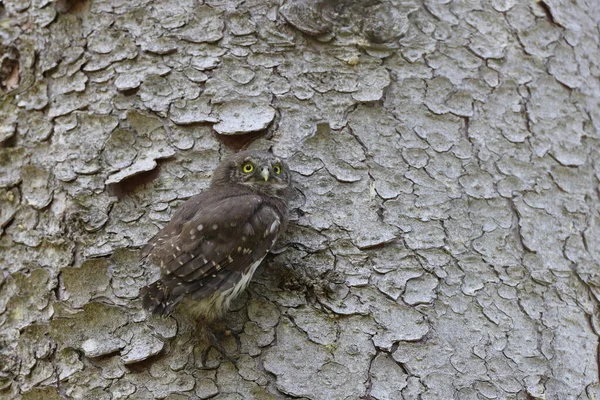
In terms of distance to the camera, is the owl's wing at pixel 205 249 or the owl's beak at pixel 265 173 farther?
the owl's beak at pixel 265 173

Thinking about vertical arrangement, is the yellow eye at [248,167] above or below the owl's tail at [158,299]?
above

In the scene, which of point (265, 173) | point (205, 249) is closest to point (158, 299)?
point (205, 249)

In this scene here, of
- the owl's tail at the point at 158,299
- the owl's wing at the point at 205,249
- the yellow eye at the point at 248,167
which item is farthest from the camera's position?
the yellow eye at the point at 248,167

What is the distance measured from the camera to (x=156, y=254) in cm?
328

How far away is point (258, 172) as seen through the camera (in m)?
3.64

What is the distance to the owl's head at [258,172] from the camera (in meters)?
3.53

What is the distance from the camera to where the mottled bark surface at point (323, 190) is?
10.3 ft

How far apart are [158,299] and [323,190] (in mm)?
912

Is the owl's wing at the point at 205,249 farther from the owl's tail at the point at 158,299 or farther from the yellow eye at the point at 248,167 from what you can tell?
the yellow eye at the point at 248,167

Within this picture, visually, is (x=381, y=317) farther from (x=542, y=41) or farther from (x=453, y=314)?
(x=542, y=41)

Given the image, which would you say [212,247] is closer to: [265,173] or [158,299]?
[158,299]

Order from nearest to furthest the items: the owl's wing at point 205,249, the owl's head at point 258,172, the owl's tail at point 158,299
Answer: the owl's tail at point 158,299, the owl's wing at point 205,249, the owl's head at point 258,172

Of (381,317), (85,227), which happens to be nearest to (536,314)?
(381,317)

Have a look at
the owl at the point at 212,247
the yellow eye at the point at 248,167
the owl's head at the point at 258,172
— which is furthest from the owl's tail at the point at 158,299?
the yellow eye at the point at 248,167
